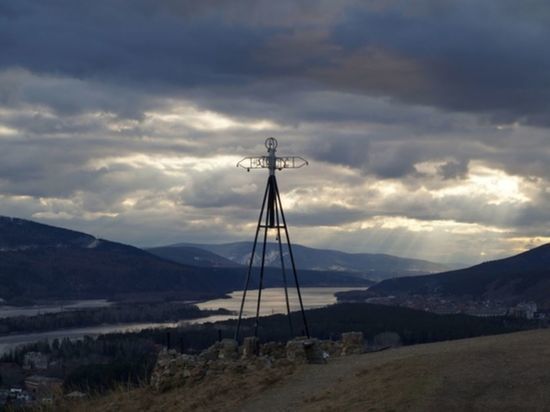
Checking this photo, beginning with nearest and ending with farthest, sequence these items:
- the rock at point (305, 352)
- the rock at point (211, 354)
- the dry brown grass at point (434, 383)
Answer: the dry brown grass at point (434, 383), the rock at point (305, 352), the rock at point (211, 354)

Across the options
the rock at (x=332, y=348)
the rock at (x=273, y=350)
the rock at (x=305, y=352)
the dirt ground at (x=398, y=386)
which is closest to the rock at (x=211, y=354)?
the rock at (x=273, y=350)

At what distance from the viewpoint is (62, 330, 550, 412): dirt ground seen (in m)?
18.1

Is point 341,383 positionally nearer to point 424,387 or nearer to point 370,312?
point 424,387

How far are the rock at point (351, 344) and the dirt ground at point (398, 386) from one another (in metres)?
2.55

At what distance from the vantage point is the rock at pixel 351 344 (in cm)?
2852

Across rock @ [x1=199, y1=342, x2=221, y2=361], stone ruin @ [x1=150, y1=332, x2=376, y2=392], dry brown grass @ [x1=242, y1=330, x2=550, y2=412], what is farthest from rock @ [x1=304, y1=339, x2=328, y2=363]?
rock @ [x1=199, y1=342, x2=221, y2=361]

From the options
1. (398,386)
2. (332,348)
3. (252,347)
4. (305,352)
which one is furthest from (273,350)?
(398,386)

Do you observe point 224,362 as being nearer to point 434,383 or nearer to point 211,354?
point 211,354

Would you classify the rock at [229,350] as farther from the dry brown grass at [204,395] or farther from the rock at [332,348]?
the rock at [332,348]

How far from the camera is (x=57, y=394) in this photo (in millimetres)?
29656

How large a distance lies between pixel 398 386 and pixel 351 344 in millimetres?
9394

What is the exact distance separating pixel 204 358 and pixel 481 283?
176m

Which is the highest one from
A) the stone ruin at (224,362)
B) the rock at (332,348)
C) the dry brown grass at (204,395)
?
the rock at (332,348)

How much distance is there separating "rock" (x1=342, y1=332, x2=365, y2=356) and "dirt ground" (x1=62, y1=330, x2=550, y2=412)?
8.35ft
